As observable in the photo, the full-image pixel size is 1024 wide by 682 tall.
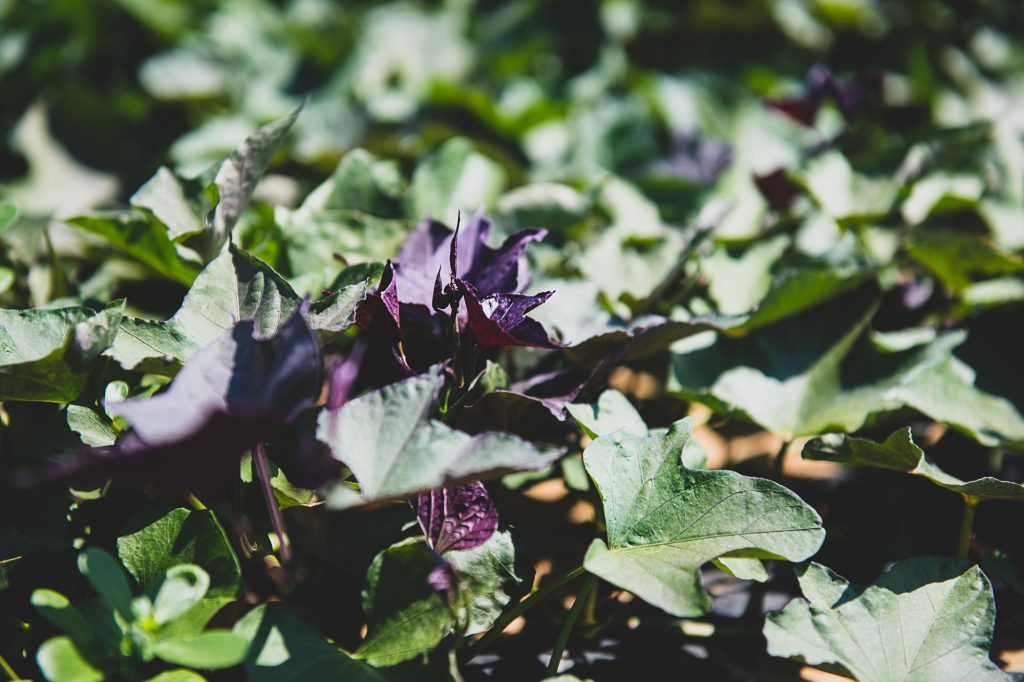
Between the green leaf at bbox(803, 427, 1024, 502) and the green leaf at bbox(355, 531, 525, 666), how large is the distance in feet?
1.05

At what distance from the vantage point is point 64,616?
54cm

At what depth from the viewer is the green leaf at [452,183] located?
3.40 ft

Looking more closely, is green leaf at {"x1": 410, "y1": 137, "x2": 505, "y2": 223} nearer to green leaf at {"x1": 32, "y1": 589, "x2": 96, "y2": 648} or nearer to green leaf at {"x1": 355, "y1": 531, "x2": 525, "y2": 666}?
green leaf at {"x1": 355, "y1": 531, "x2": 525, "y2": 666}

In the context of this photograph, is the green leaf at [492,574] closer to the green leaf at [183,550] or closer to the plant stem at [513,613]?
the plant stem at [513,613]

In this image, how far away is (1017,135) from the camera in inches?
55.1

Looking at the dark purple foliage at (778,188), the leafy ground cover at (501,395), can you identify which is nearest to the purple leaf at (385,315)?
the leafy ground cover at (501,395)

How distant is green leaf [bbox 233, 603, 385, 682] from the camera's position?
57 centimetres

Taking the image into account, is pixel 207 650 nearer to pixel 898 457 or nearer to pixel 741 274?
pixel 898 457

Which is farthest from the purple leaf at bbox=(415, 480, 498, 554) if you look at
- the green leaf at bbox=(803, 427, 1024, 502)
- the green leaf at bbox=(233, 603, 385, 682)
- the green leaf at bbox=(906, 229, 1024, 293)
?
the green leaf at bbox=(906, 229, 1024, 293)

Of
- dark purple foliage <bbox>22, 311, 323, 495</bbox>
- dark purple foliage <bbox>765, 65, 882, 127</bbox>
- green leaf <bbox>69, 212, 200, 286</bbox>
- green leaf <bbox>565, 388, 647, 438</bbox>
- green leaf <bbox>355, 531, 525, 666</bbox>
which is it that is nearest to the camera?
dark purple foliage <bbox>22, 311, 323, 495</bbox>

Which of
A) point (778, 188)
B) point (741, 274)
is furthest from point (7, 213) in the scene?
point (778, 188)

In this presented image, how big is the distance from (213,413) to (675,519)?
1.20 ft

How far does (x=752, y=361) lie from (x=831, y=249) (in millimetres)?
219

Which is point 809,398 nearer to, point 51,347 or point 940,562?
point 940,562
